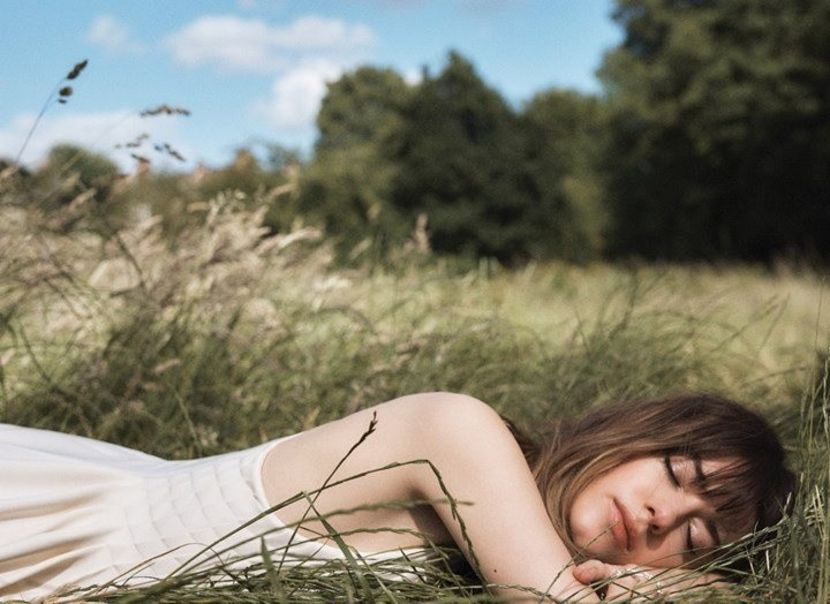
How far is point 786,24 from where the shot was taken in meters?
15.3

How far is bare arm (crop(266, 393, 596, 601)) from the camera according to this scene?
5.18 feet

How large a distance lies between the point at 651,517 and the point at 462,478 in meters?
0.38

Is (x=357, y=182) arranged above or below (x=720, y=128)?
below

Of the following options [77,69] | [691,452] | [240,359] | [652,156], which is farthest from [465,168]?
[691,452]

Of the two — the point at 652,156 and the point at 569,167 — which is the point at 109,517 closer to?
the point at 652,156

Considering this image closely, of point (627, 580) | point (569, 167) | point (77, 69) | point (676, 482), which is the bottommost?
point (627, 580)

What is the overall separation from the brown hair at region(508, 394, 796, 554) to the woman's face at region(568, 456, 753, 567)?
0.02 metres

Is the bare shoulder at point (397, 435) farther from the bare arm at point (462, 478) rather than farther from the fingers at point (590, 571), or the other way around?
the fingers at point (590, 571)

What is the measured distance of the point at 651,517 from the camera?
176 centimetres

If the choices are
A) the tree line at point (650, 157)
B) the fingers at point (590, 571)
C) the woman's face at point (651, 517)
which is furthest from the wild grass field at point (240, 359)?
the tree line at point (650, 157)

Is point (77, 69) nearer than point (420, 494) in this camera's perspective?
No

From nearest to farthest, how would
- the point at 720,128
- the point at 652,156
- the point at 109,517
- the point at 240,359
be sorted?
the point at 109,517
the point at 240,359
the point at 720,128
the point at 652,156

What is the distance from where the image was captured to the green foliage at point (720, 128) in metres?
15.3

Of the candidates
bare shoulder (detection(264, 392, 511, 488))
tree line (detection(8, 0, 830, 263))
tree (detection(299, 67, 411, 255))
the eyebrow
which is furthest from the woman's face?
tree line (detection(8, 0, 830, 263))
